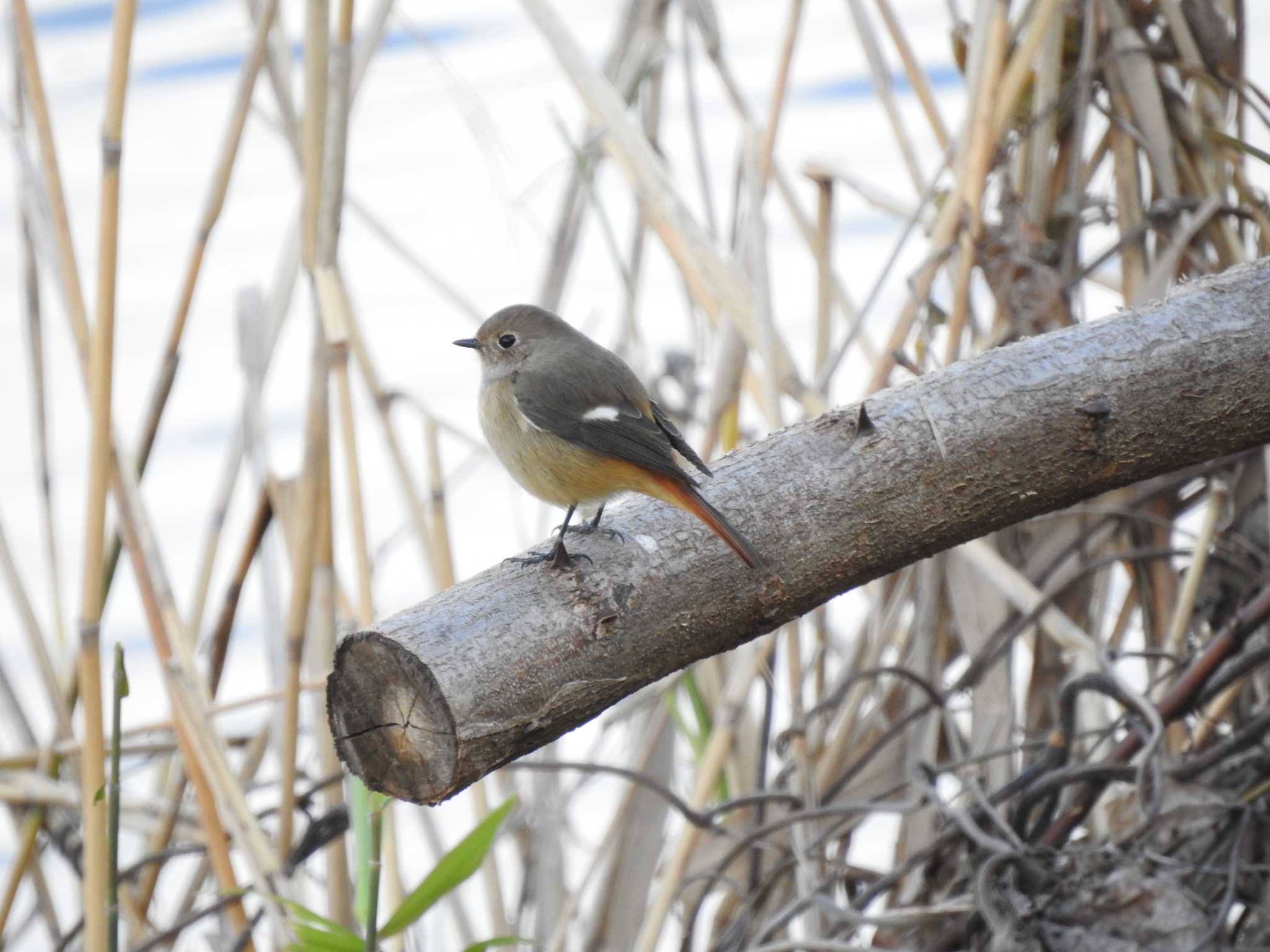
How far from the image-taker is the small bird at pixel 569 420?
6.45ft

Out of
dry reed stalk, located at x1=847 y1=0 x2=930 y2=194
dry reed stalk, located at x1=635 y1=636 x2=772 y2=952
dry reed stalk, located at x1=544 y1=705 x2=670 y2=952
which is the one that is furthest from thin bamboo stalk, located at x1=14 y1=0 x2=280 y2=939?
dry reed stalk, located at x1=847 y1=0 x2=930 y2=194

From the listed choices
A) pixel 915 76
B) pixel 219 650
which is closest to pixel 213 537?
pixel 219 650

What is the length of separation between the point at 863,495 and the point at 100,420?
1.12 meters

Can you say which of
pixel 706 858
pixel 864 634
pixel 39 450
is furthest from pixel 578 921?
pixel 39 450

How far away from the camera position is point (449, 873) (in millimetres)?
1693

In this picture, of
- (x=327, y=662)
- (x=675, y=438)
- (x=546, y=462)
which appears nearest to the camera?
(x=675, y=438)

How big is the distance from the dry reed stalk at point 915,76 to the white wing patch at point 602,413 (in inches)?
37.9

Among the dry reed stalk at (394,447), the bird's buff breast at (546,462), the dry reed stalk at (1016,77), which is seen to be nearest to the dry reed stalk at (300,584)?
the dry reed stalk at (394,447)

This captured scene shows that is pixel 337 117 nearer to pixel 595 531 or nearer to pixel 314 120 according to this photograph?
pixel 314 120

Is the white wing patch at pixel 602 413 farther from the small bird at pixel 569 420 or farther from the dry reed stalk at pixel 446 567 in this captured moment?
the dry reed stalk at pixel 446 567

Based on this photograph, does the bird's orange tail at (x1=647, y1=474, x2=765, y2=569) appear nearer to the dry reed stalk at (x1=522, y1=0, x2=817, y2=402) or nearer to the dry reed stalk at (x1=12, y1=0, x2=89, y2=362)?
the dry reed stalk at (x1=522, y1=0, x2=817, y2=402)

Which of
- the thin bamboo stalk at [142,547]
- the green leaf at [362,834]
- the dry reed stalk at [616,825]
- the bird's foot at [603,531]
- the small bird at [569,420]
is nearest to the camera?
the bird's foot at [603,531]

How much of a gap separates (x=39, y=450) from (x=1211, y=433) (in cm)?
211

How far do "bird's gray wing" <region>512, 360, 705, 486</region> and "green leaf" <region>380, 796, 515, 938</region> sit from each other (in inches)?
20.2
